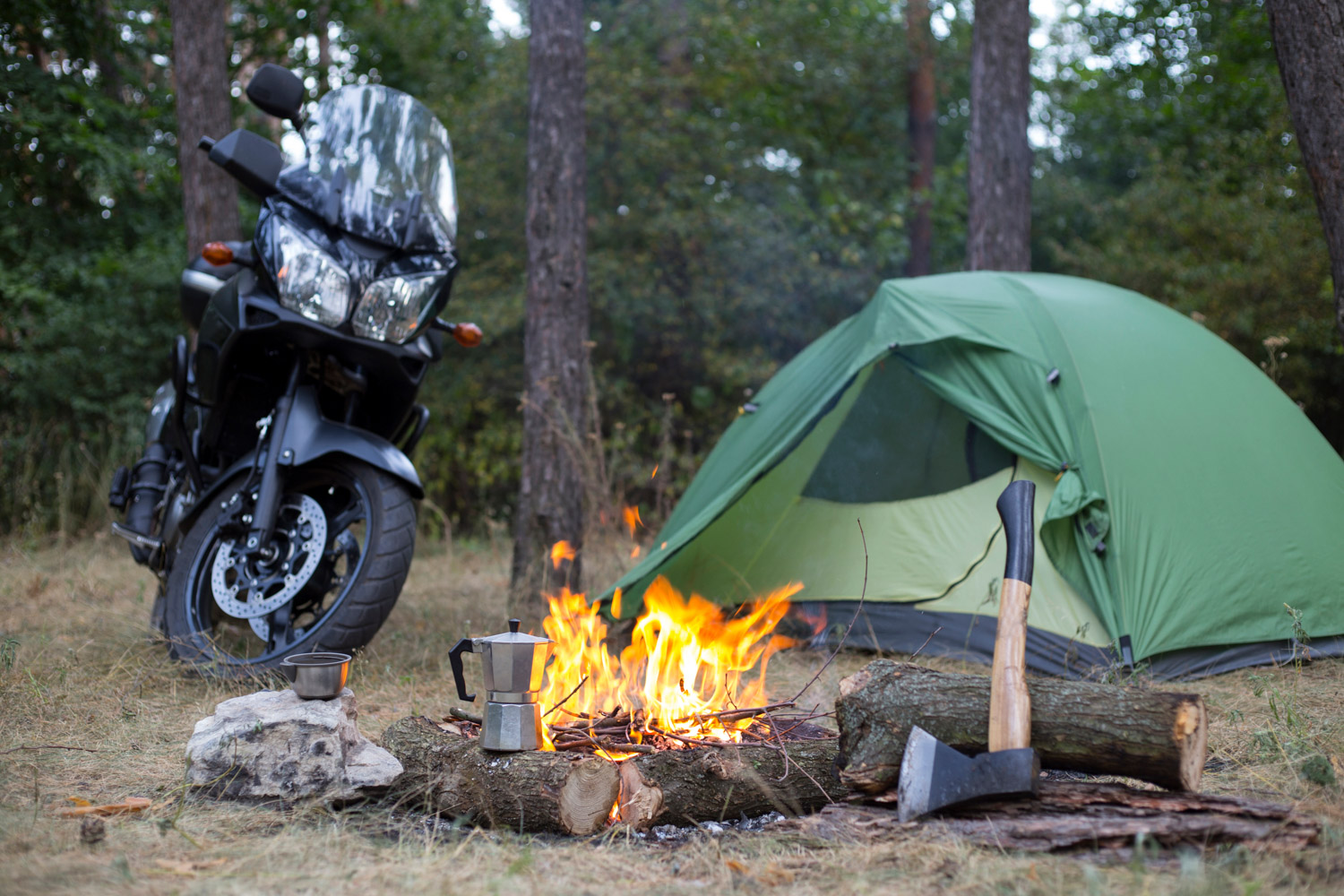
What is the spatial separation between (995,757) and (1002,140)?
4933mm

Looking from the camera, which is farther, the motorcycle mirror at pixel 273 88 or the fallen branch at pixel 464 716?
the motorcycle mirror at pixel 273 88

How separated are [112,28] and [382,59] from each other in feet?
8.24

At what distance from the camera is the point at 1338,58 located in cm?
300

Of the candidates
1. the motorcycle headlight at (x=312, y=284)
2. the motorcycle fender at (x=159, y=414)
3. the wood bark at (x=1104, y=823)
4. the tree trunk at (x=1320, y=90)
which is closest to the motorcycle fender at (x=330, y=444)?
the motorcycle headlight at (x=312, y=284)

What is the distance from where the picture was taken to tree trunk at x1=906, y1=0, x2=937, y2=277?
11070mm

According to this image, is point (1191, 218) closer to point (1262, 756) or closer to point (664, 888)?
point (1262, 756)

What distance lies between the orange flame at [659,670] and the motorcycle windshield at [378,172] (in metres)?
1.49

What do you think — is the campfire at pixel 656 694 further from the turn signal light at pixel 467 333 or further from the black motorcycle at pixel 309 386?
the turn signal light at pixel 467 333

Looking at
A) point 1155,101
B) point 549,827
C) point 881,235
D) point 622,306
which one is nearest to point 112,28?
point 622,306

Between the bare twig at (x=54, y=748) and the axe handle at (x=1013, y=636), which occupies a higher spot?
the axe handle at (x=1013, y=636)

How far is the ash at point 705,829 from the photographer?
2088 mm

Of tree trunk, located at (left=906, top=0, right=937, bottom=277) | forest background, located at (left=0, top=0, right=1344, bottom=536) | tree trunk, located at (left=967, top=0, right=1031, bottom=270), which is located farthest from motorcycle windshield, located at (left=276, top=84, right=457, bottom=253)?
tree trunk, located at (left=906, top=0, right=937, bottom=277)

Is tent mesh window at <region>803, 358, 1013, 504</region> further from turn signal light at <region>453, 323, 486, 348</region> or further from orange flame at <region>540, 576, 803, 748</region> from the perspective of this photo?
turn signal light at <region>453, 323, 486, 348</region>

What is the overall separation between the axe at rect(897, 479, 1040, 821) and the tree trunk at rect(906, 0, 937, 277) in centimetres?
938
